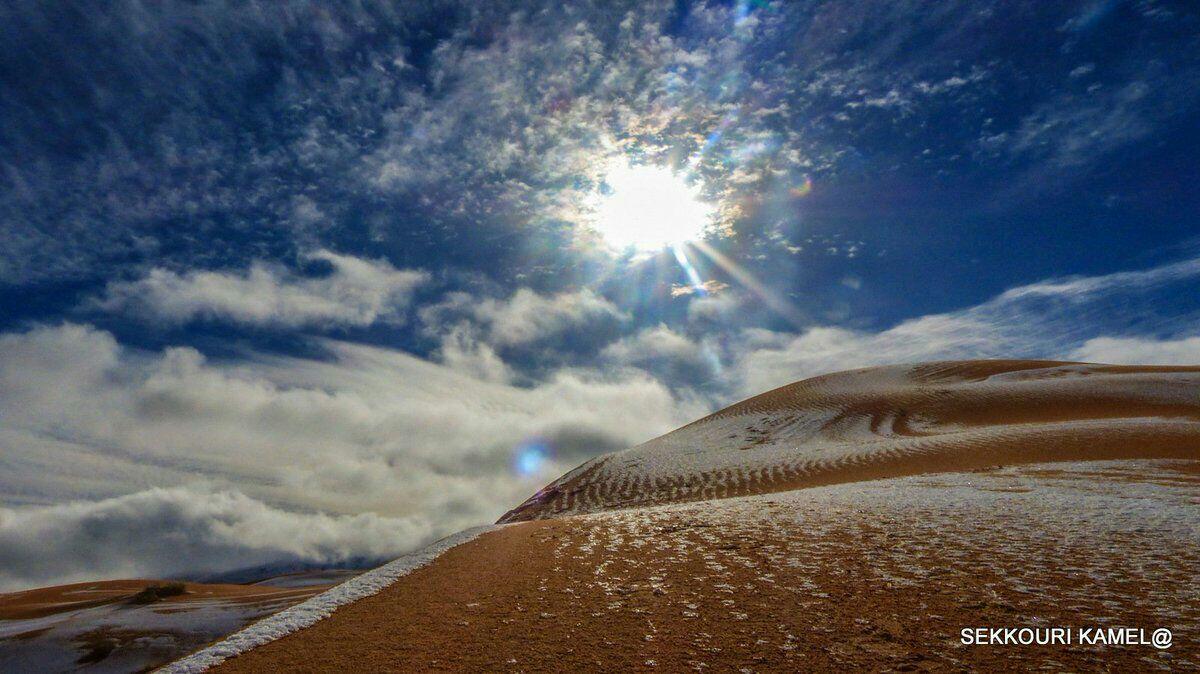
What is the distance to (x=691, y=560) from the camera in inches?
420

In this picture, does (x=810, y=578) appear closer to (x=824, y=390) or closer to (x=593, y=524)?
(x=593, y=524)

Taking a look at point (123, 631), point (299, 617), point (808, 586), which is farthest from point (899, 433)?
point (123, 631)

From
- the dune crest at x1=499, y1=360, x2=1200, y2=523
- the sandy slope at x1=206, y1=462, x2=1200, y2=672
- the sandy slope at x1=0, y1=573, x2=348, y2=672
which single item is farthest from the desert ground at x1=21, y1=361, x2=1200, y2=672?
the sandy slope at x1=0, y1=573, x2=348, y2=672

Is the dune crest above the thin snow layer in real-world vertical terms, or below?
above

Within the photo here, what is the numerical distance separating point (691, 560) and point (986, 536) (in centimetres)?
601

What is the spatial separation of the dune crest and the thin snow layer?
1446cm

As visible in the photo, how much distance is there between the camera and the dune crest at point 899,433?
25266 mm

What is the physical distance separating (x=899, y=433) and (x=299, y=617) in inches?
1421

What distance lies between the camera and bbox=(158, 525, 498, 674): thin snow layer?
7336mm

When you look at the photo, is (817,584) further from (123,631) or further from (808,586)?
(123,631)

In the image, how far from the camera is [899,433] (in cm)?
3519

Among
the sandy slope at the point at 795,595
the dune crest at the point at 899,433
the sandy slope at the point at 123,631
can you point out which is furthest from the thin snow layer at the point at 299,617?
the dune crest at the point at 899,433

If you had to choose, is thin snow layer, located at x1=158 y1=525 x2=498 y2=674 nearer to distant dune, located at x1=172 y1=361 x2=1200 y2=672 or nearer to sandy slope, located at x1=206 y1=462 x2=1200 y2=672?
distant dune, located at x1=172 y1=361 x2=1200 y2=672

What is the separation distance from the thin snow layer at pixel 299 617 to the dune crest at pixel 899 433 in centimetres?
1446
